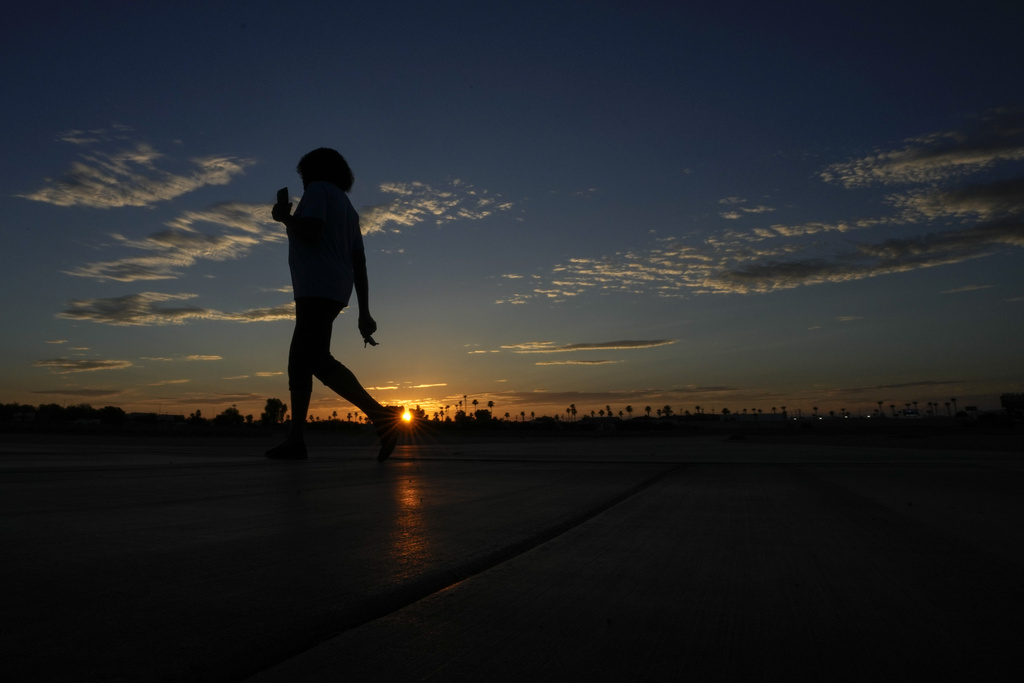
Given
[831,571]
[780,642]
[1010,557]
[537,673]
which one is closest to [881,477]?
[1010,557]

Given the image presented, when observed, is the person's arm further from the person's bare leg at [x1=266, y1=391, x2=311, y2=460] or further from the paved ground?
the paved ground

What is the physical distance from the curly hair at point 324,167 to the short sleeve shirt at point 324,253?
0.13 metres

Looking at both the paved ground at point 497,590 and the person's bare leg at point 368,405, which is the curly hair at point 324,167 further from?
the paved ground at point 497,590

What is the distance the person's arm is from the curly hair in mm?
612

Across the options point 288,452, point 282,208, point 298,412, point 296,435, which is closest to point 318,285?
point 282,208

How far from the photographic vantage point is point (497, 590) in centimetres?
105

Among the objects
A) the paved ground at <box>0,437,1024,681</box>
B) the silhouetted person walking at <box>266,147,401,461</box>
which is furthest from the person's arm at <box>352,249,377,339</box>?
the paved ground at <box>0,437,1024,681</box>

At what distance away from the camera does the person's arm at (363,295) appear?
5160 millimetres

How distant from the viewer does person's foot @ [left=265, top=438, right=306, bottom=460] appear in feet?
14.8

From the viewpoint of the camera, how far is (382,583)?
104 cm

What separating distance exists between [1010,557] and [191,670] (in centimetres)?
162

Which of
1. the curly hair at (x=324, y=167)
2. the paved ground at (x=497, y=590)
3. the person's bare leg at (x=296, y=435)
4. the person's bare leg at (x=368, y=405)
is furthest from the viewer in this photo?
the curly hair at (x=324, y=167)

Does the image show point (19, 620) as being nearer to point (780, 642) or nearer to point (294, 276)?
point (780, 642)

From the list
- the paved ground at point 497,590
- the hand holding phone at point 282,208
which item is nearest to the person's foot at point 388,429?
the hand holding phone at point 282,208
